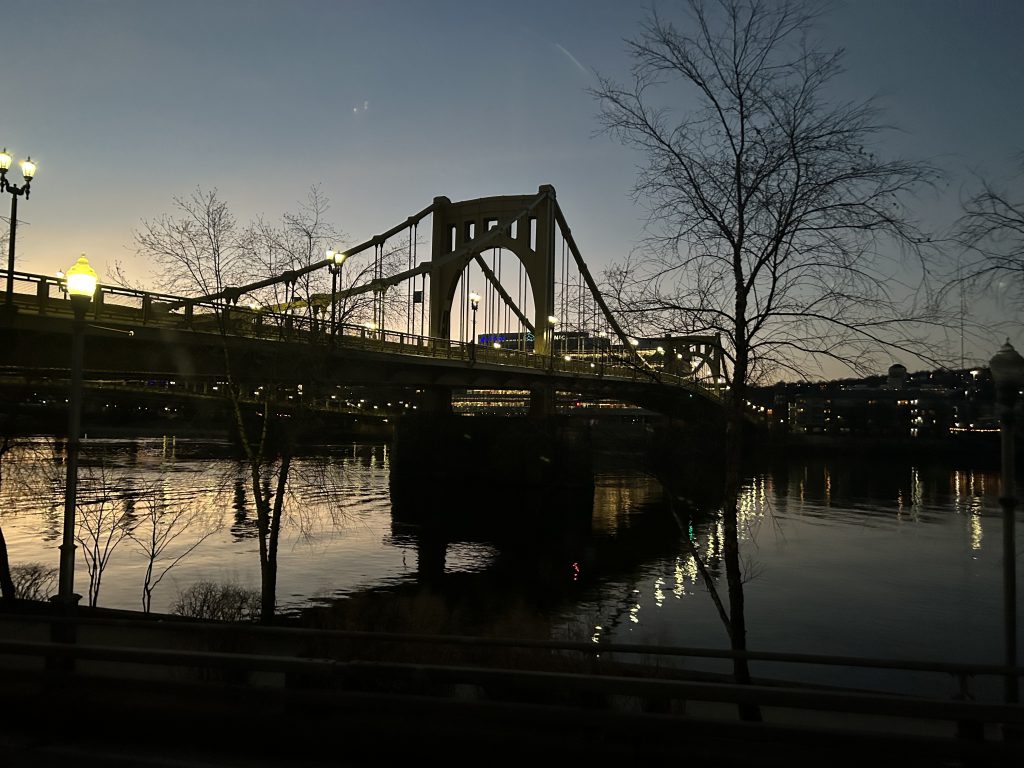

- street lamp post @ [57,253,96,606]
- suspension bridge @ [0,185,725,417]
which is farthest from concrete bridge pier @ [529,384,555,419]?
street lamp post @ [57,253,96,606]

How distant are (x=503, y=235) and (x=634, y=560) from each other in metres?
40.1

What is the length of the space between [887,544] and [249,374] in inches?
1228

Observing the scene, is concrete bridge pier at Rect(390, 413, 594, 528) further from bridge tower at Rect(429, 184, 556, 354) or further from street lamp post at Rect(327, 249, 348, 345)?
street lamp post at Rect(327, 249, 348, 345)

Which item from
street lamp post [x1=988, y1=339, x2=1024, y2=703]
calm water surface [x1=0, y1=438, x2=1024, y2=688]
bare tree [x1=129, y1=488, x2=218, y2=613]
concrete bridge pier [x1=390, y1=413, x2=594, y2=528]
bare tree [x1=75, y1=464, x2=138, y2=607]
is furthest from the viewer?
concrete bridge pier [x1=390, y1=413, x2=594, y2=528]

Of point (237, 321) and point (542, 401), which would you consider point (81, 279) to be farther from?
point (542, 401)

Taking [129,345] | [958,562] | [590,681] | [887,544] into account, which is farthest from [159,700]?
[887,544]

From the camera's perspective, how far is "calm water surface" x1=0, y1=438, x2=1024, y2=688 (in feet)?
69.9

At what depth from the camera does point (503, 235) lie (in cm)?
6675

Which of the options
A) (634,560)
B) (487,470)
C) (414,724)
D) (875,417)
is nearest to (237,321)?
(414,724)

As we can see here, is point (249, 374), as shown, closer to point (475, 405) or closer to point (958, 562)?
point (958, 562)

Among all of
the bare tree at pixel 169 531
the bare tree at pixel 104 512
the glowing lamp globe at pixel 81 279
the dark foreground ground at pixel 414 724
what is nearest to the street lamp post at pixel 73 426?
the glowing lamp globe at pixel 81 279

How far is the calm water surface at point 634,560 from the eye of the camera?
69.9 ft

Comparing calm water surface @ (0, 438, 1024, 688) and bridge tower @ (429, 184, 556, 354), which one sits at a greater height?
bridge tower @ (429, 184, 556, 354)

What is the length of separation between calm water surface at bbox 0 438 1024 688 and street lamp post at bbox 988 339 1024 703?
17.9 ft
